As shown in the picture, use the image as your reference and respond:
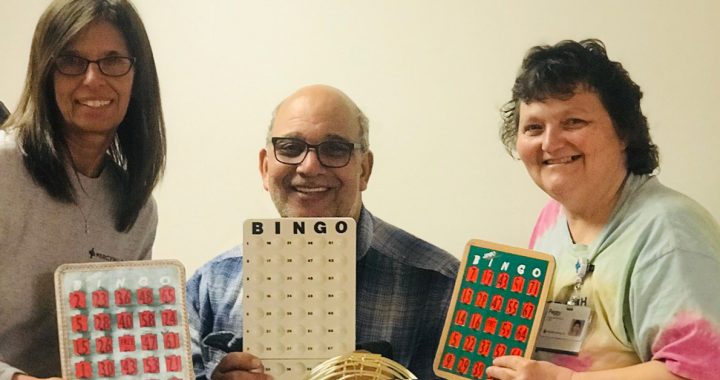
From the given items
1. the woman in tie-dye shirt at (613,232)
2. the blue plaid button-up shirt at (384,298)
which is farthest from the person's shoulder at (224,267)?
the woman in tie-dye shirt at (613,232)

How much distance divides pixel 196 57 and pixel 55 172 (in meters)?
0.84

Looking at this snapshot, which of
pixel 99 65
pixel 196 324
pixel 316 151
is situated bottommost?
pixel 196 324

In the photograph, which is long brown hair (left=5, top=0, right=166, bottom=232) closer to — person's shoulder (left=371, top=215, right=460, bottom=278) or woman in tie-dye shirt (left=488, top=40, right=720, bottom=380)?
person's shoulder (left=371, top=215, right=460, bottom=278)

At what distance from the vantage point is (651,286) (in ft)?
3.38

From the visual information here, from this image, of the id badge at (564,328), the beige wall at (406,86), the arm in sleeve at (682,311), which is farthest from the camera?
the beige wall at (406,86)

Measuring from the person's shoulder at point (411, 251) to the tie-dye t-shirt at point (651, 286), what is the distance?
0.95ft

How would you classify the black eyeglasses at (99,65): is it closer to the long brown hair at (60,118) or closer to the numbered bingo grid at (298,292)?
the long brown hair at (60,118)

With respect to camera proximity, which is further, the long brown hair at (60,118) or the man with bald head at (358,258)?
the man with bald head at (358,258)

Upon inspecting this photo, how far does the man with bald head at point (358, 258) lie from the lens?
4.58 feet

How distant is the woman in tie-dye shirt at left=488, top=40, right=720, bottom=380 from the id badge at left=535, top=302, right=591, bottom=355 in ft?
0.04

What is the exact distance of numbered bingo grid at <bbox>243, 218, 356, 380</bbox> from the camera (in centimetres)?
118

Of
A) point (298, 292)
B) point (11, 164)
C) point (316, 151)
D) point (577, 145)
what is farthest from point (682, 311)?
point (11, 164)

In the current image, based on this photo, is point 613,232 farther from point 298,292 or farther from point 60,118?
point 60,118

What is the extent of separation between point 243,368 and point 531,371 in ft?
1.33
